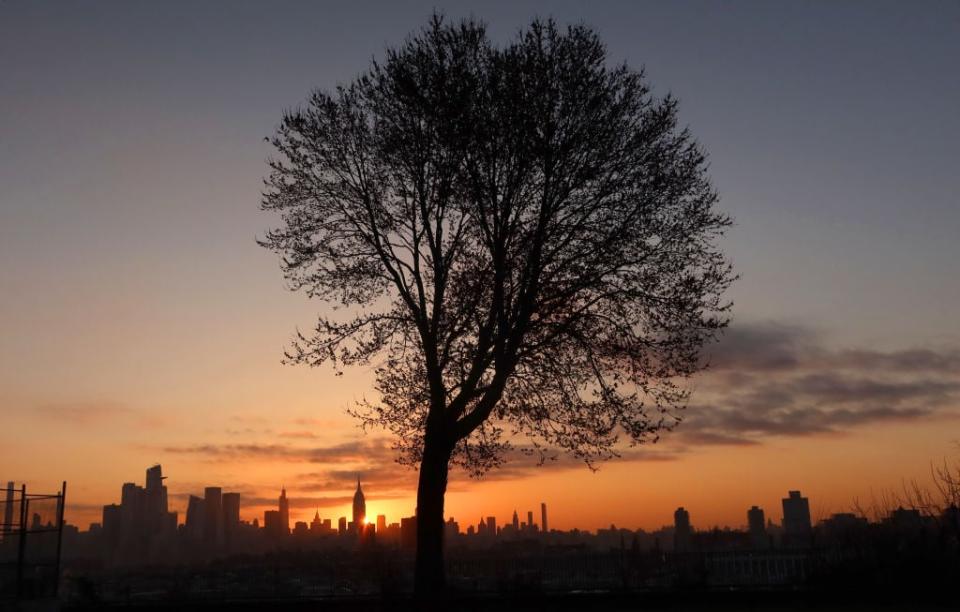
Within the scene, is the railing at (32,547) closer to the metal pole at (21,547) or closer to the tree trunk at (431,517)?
the metal pole at (21,547)

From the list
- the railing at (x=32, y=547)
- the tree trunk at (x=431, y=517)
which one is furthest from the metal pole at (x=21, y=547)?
the tree trunk at (x=431, y=517)

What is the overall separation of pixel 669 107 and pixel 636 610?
13602 millimetres

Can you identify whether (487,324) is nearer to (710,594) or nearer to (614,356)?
(614,356)

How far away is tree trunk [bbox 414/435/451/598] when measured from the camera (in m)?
23.4

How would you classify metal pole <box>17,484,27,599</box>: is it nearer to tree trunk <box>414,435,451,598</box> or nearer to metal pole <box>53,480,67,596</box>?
metal pole <box>53,480,67,596</box>

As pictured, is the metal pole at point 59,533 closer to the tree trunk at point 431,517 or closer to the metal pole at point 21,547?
the metal pole at point 21,547

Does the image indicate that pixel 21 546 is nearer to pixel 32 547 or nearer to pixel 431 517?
pixel 32 547

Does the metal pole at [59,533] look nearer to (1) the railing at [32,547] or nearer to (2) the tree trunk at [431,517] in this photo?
(1) the railing at [32,547]

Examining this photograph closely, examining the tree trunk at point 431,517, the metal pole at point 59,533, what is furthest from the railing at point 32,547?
the tree trunk at point 431,517

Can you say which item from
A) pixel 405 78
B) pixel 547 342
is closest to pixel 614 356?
pixel 547 342

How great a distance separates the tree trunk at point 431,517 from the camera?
23.4 metres

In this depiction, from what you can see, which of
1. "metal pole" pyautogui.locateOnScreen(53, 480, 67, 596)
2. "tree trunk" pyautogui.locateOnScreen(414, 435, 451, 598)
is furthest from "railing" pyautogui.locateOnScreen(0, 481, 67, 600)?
"tree trunk" pyautogui.locateOnScreen(414, 435, 451, 598)

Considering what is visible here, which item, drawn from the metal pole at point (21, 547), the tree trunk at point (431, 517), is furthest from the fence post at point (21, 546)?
the tree trunk at point (431, 517)

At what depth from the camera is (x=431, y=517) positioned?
24.0m
